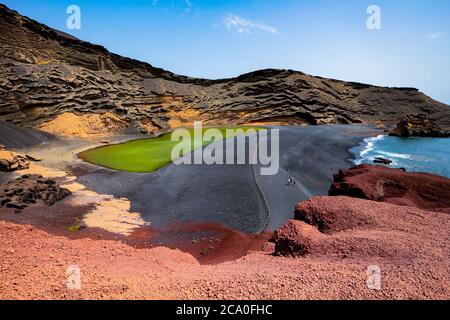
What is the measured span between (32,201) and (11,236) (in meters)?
5.83

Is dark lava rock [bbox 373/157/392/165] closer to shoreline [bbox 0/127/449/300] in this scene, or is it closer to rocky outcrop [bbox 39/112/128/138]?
shoreline [bbox 0/127/449/300]

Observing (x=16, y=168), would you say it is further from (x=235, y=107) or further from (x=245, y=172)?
(x=235, y=107)

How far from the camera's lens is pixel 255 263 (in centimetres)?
682

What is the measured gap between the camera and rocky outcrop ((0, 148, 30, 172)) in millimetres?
17172

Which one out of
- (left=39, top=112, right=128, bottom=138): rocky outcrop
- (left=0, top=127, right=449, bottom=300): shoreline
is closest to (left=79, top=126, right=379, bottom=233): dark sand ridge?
(left=0, top=127, right=449, bottom=300): shoreline

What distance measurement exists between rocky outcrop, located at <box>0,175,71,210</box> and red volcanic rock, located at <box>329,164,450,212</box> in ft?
41.4

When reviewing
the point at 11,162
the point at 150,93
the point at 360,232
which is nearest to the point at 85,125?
the point at 150,93

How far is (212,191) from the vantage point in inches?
650

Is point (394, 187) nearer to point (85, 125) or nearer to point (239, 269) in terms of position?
point (239, 269)

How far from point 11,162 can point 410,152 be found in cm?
3672

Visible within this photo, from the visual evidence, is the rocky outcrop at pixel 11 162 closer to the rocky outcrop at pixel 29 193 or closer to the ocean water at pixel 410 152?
the rocky outcrop at pixel 29 193

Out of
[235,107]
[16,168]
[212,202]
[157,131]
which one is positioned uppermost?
[235,107]
